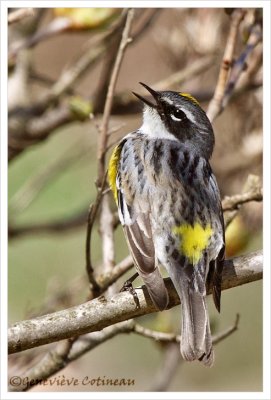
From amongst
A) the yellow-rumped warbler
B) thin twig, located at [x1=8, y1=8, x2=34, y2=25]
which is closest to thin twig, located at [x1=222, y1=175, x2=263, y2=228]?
the yellow-rumped warbler

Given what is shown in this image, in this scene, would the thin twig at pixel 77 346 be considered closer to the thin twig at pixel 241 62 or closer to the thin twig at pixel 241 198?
the thin twig at pixel 241 198

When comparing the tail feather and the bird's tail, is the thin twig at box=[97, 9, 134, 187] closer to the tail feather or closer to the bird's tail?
the tail feather

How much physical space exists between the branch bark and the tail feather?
0.16 ft

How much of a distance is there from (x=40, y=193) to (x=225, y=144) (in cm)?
108

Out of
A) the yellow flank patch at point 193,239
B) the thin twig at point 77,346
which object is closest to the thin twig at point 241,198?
the yellow flank patch at point 193,239

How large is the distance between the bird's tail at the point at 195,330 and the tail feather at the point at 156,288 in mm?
159

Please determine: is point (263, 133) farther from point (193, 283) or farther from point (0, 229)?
point (0, 229)

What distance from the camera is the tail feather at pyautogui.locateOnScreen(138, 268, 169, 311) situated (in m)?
2.86

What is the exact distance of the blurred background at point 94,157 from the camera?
11.9ft

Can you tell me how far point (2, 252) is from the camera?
142 inches

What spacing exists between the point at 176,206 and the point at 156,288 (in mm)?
489

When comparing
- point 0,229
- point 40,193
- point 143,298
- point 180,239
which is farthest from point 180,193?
point 40,193

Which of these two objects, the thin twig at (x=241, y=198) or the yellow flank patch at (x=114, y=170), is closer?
the thin twig at (x=241, y=198)

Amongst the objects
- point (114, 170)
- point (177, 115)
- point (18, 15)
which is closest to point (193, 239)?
point (114, 170)
